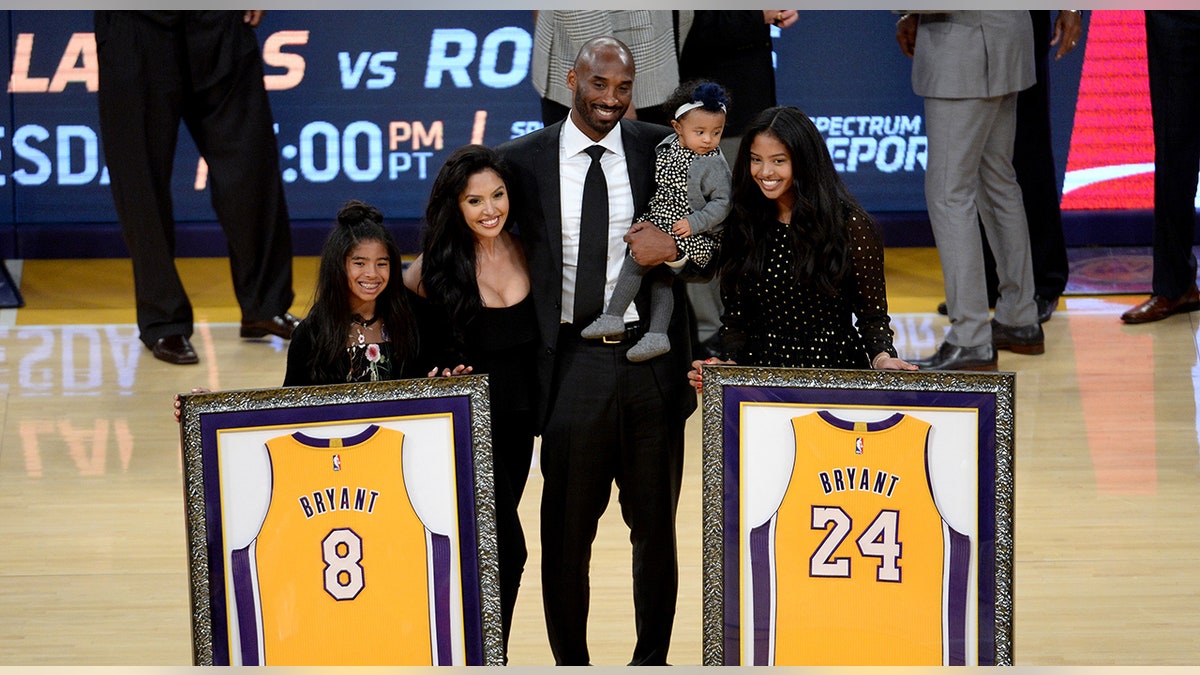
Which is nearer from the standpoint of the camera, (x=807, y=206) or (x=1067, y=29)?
(x=807, y=206)

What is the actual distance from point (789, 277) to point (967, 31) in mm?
2693

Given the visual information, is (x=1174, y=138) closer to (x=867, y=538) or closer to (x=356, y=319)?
(x=867, y=538)

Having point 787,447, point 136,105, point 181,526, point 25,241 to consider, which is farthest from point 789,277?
point 25,241

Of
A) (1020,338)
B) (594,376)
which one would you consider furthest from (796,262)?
(1020,338)

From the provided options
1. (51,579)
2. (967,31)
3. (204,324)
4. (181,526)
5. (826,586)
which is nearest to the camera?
(826,586)

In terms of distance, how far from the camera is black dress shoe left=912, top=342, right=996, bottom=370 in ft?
19.3

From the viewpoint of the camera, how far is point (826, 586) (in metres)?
2.95

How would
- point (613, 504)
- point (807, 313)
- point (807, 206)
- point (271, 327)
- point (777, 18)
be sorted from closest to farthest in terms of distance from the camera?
point (807, 206)
point (807, 313)
point (613, 504)
point (777, 18)
point (271, 327)

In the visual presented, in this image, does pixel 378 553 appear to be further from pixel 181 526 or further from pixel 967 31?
pixel 967 31

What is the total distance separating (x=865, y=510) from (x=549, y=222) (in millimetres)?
994

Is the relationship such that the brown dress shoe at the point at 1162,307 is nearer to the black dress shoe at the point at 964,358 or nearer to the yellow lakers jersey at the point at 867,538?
the black dress shoe at the point at 964,358

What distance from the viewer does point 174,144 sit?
634 centimetres

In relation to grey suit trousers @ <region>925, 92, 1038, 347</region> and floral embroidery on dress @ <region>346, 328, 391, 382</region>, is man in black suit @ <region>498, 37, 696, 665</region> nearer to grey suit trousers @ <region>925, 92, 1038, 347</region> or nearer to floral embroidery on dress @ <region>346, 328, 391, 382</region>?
floral embroidery on dress @ <region>346, 328, 391, 382</region>

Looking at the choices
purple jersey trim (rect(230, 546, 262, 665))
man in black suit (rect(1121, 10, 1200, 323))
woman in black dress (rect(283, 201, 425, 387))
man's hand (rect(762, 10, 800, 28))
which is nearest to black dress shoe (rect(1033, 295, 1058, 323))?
man in black suit (rect(1121, 10, 1200, 323))
